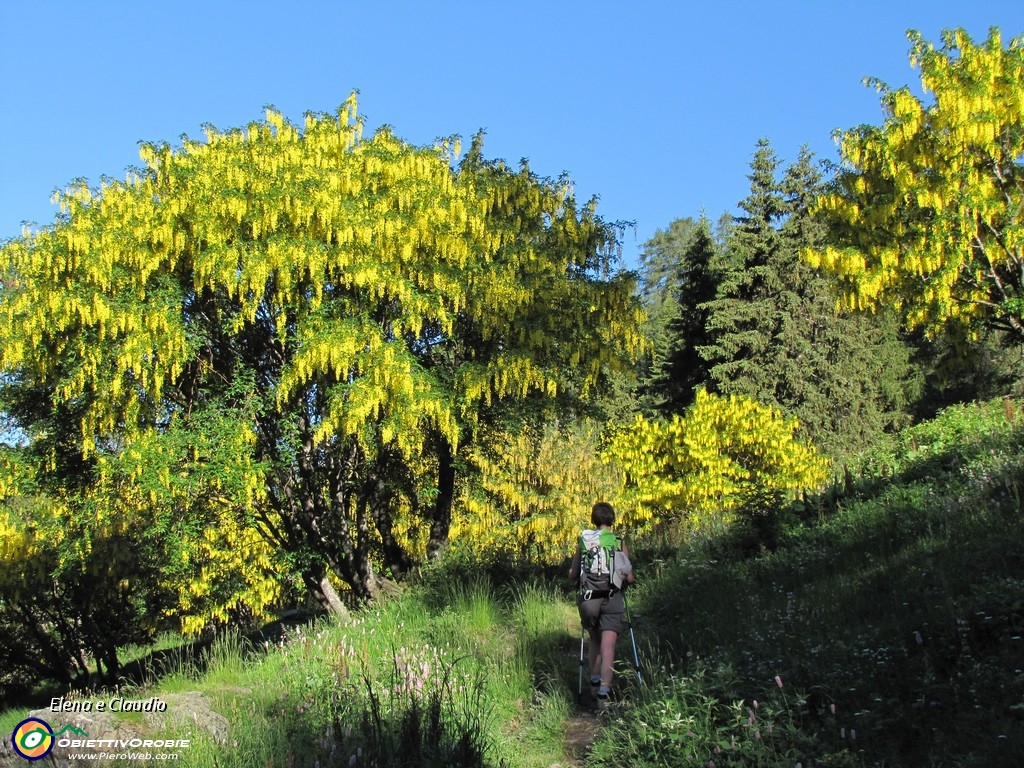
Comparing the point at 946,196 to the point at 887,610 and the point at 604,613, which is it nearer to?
the point at 887,610

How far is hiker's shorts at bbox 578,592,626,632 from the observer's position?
6.49 m

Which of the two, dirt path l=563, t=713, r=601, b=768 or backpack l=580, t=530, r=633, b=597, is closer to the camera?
dirt path l=563, t=713, r=601, b=768

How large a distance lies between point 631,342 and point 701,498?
7635 millimetres

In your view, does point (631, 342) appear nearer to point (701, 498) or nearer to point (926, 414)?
point (701, 498)

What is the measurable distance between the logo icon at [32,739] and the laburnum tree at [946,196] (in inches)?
513

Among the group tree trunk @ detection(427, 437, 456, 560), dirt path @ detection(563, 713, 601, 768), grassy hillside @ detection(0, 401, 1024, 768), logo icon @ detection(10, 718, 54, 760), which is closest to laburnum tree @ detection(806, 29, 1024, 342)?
grassy hillside @ detection(0, 401, 1024, 768)

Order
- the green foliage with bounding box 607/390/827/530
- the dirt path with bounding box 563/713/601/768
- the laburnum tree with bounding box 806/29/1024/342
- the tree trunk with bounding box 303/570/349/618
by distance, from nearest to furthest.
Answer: the dirt path with bounding box 563/713/601/768, the tree trunk with bounding box 303/570/349/618, the laburnum tree with bounding box 806/29/1024/342, the green foliage with bounding box 607/390/827/530

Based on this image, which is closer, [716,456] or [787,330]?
[716,456]

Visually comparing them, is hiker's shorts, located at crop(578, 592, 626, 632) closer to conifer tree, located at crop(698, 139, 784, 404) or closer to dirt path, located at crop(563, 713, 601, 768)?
dirt path, located at crop(563, 713, 601, 768)

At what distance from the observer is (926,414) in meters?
37.1

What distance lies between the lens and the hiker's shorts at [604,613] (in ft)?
21.3

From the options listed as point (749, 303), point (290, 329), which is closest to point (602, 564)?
point (290, 329)

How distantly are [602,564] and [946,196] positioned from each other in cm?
1042

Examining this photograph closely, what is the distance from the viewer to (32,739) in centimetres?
487
